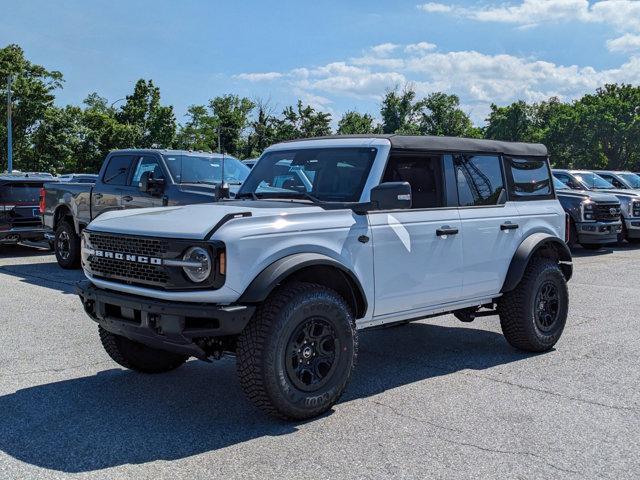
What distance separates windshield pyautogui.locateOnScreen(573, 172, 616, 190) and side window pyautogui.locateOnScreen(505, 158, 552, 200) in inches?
447

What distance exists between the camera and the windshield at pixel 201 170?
34.2 ft

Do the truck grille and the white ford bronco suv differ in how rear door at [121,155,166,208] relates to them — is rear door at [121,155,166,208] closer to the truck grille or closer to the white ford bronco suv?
the white ford bronco suv

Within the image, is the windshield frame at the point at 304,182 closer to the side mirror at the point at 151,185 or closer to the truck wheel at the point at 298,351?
the truck wheel at the point at 298,351

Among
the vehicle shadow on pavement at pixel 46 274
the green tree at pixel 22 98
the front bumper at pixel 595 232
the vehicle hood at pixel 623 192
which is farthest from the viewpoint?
the green tree at pixel 22 98

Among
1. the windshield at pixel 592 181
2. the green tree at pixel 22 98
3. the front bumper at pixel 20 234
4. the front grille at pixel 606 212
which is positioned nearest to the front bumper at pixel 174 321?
the front bumper at pixel 20 234

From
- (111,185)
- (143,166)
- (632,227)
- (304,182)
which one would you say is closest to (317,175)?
(304,182)

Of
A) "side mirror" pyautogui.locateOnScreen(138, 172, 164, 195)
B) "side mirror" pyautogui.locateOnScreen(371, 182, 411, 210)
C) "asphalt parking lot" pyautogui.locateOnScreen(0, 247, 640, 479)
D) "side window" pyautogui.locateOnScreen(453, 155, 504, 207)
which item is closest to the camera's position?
"asphalt parking lot" pyautogui.locateOnScreen(0, 247, 640, 479)

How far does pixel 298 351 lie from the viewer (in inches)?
174

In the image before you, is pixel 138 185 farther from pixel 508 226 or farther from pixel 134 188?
pixel 508 226

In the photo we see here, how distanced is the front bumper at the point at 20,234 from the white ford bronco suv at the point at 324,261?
9725 mm

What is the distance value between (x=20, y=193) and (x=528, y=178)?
442 inches

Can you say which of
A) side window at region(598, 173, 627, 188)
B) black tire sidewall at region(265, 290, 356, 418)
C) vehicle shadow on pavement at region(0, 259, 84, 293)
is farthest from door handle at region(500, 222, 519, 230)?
side window at region(598, 173, 627, 188)

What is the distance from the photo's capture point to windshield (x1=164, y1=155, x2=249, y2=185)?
10.4 metres

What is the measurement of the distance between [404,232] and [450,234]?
21.0 inches
